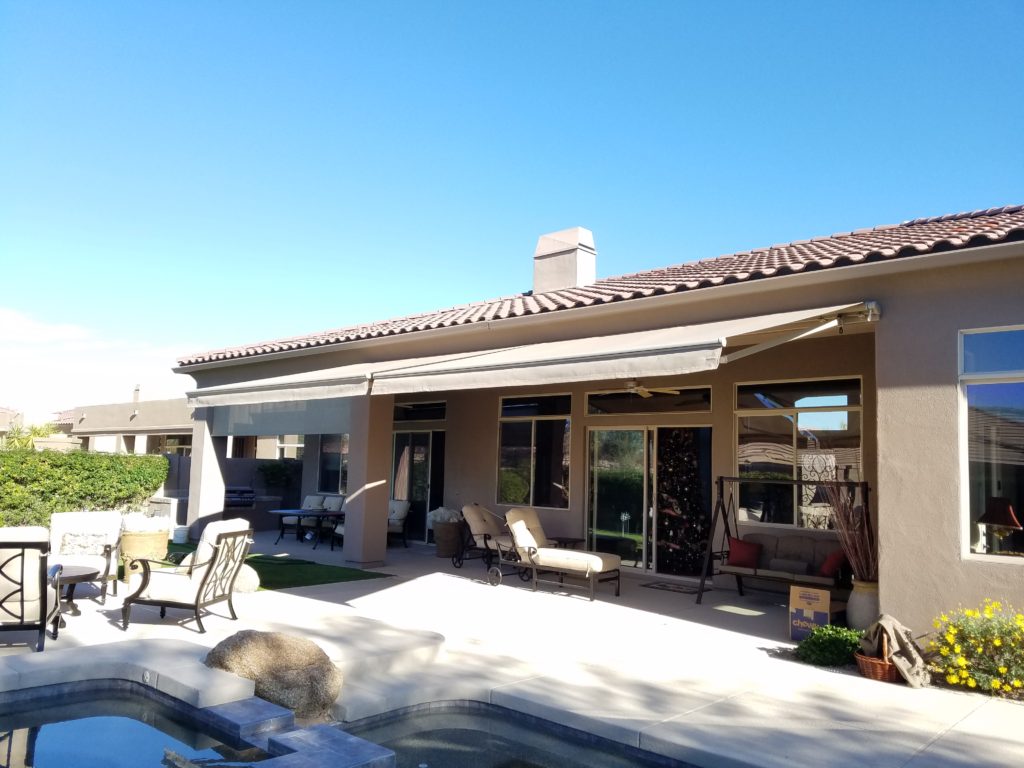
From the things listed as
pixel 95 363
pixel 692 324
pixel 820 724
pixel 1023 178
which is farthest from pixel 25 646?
pixel 95 363

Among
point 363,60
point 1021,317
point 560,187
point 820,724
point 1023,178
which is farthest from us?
point 560,187

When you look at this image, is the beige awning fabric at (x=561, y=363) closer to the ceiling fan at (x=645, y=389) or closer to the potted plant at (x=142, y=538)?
the ceiling fan at (x=645, y=389)

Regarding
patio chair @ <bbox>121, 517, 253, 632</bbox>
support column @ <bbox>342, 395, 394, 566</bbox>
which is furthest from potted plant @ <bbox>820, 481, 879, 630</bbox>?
support column @ <bbox>342, 395, 394, 566</bbox>

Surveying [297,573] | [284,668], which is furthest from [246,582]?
[284,668]

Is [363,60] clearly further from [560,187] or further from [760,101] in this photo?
[760,101]

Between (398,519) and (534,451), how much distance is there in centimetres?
459

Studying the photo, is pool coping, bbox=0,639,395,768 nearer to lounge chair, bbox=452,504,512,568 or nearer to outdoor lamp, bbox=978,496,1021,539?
outdoor lamp, bbox=978,496,1021,539

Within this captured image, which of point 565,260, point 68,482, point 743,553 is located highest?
point 565,260

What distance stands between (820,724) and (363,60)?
1433cm

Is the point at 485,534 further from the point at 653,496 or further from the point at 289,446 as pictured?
the point at 289,446

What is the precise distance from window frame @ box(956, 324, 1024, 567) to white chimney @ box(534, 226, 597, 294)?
9.58m

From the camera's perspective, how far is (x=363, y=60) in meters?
15.5

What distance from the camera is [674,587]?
13523 mm

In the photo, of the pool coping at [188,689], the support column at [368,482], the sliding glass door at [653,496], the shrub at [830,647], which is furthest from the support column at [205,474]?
the shrub at [830,647]
